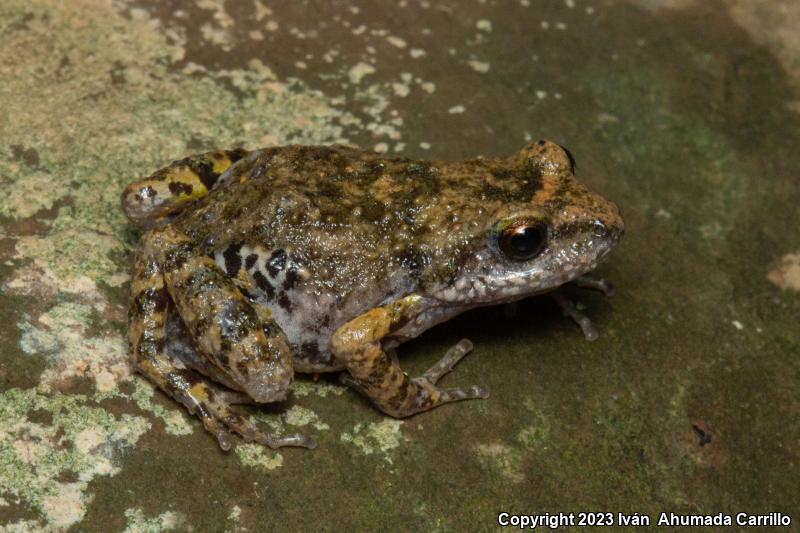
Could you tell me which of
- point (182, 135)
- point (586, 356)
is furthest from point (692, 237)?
point (182, 135)

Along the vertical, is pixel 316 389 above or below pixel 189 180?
below

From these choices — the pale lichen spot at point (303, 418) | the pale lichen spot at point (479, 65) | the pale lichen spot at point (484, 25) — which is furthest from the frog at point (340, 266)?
the pale lichen spot at point (484, 25)

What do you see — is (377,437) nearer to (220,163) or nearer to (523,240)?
(523,240)

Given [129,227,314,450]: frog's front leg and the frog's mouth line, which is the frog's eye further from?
[129,227,314,450]: frog's front leg

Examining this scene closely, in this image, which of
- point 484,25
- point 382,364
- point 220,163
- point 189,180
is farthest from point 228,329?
point 484,25

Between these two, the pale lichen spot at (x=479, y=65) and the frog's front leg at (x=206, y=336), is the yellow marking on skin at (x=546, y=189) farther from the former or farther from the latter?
the pale lichen spot at (x=479, y=65)
